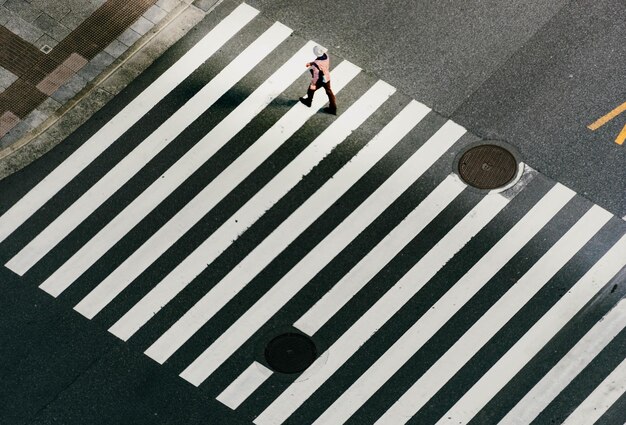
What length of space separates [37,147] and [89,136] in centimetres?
97

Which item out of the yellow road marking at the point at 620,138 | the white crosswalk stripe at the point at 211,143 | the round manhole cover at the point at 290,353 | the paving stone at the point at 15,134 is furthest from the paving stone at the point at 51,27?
the yellow road marking at the point at 620,138

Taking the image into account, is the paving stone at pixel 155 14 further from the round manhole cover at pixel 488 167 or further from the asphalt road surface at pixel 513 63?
the round manhole cover at pixel 488 167

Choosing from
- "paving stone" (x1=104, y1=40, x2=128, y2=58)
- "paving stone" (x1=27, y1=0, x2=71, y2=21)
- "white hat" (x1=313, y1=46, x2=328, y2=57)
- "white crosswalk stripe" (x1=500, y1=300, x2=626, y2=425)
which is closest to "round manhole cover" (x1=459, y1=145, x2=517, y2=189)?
"white crosswalk stripe" (x1=500, y1=300, x2=626, y2=425)

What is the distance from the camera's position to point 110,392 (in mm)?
19062

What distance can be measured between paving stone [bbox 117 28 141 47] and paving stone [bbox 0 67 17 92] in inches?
83.8

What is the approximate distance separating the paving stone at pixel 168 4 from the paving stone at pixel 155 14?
7 cm

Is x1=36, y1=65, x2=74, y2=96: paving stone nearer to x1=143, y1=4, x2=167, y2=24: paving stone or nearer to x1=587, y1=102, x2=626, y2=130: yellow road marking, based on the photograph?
x1=143, y1=4, x2=167, y2=24: paving stone

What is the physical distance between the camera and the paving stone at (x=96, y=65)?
72.2 ft

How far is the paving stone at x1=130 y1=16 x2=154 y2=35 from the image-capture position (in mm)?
22438

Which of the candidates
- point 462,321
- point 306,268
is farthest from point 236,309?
point 462,321

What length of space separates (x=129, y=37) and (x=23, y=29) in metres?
2.06

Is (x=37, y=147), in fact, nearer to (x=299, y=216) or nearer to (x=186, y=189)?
(x=186, y=189)

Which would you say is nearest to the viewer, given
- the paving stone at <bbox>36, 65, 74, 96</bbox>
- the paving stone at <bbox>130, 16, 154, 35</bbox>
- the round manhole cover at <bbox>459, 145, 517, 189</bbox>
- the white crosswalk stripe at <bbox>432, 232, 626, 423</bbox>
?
the white crosswalk stripe at <bbox>432, 232, 626, 423</bbox>

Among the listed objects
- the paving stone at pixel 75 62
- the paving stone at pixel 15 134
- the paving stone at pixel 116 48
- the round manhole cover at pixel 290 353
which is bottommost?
the round manhole cover at pixel 290 353
